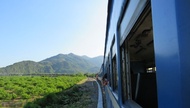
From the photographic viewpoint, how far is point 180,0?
0.80 m

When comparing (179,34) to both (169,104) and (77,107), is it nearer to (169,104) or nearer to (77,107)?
(169,104)

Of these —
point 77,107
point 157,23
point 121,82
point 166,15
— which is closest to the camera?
point 166,15

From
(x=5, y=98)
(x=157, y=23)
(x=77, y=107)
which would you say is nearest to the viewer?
→ (x=157, y=23)

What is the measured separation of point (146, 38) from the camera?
3.10 metres

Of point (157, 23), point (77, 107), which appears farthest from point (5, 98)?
point (157, 23)

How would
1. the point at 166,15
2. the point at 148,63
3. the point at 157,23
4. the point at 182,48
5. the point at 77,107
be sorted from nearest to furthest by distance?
the point at 182,48
the point at 166,15
the point at 157,23
the point at 148,63
the point at 77,107

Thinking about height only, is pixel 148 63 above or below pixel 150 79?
above

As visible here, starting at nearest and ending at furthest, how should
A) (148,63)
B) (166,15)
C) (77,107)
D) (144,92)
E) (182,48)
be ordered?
(182,48)
(166,15)
(144,92)
(148,63)
(77,107)

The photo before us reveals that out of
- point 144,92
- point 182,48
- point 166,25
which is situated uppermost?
point 166,25

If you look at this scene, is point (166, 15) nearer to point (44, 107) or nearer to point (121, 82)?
point (121, 82)

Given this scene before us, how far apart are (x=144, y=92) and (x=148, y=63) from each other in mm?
3030

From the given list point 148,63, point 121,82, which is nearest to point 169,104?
point 121,82

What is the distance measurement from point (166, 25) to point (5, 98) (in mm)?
28889

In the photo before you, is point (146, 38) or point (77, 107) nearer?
point (146, 38)
